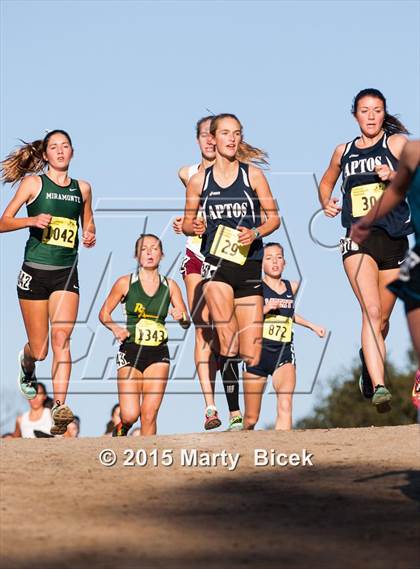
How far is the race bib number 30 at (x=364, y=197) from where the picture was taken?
10109mm

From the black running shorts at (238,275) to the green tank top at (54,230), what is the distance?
1.25 m

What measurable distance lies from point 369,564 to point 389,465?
8.60ft

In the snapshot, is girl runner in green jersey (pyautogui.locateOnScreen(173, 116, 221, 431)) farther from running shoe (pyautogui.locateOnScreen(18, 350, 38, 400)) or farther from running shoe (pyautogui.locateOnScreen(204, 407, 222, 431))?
running shoe (pyautogui.locateOnScreen(18, 350, 38, 400))

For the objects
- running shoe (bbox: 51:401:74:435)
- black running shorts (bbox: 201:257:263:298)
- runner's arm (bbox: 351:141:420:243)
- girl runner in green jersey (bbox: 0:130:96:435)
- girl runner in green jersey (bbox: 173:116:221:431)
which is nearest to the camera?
runner's arm (bbox: 351:141:420:243)

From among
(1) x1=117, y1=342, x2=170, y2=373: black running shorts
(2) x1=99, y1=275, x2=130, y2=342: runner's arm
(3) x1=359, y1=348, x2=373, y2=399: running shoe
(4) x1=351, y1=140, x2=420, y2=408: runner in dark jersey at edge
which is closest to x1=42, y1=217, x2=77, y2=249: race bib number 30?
(2) x1=99, y1=275, x2=130, y2=342: runner's arm

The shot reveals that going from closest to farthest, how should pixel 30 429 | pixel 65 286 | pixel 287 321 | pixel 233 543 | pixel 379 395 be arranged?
pixel 233 543 → pixel 379 395 → pixel 65 286 → pixel 287 321 → pixel 30 429

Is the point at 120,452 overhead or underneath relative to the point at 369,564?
overhead

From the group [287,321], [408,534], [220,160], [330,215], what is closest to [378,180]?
[330,215]

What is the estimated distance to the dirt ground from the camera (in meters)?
5.79

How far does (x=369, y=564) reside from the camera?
563cm

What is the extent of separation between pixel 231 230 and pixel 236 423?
5.51 feet

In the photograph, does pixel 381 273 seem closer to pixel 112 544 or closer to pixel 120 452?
pixel 120 452

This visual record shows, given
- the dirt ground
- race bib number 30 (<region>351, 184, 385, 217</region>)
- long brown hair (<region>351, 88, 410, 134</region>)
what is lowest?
the dirt ground

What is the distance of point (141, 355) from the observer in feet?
37.2
